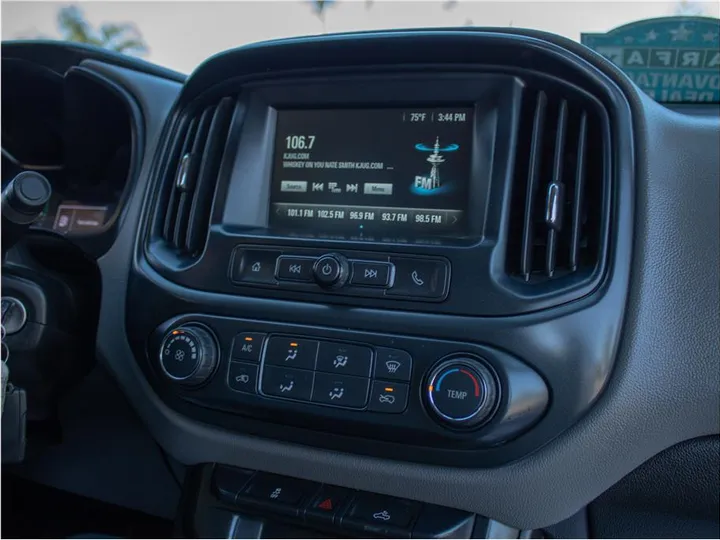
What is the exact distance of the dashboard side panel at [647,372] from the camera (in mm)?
984

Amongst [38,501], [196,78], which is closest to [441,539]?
[196,78]

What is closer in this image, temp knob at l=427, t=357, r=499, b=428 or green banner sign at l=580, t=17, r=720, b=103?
temp knob at l=427, t=357, r=499, b=428

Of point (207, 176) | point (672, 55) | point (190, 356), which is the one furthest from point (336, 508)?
point (672, 55)

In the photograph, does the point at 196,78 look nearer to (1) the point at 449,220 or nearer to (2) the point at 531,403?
(1) the point at 449,220

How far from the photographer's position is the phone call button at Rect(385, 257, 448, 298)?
40.9 inches

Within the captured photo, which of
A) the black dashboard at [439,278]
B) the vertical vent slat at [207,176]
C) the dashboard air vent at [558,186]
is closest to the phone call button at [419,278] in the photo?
the black dashboard at [439,278]

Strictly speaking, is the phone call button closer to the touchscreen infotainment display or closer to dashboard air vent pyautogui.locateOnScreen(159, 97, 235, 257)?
the touchscreen infotainment display

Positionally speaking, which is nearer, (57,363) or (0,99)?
(57,363)

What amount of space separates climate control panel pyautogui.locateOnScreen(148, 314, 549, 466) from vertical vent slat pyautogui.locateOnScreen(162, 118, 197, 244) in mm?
200

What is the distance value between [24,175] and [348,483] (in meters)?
0.66

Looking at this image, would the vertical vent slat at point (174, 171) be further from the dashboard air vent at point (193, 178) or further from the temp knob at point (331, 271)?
the temp knob at point (331, 271)

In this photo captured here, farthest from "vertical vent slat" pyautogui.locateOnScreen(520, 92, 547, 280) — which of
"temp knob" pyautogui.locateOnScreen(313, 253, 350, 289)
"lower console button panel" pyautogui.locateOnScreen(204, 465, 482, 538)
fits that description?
"lower console button panel" pyautogui.locateOnScreen(204, 465, 482, 538)

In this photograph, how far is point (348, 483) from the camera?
1.10m

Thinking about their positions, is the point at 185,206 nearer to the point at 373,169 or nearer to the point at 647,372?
the point at 373,169
